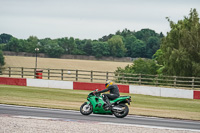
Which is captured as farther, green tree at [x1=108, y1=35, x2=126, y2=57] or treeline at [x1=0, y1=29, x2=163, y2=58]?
green tree at [x1=108, y1=35, x2=126, y2=57]

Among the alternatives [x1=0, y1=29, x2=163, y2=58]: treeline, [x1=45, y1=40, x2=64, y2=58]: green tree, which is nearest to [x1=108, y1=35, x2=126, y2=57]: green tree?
[x1=0, y1=29, x2=163, y2=58]: treeline

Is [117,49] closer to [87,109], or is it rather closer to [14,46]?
[14,46]

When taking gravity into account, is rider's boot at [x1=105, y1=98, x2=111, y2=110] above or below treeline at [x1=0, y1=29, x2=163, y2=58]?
below

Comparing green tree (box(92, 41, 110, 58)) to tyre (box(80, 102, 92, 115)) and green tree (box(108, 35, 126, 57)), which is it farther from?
tyre (box(80, 102, 92, 115))

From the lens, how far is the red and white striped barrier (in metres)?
30.6

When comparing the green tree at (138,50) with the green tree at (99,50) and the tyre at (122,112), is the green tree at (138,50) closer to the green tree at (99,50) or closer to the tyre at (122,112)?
the green tree at (99,50)

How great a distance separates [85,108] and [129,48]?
505 ft

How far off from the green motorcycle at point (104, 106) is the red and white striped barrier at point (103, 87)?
50.7ft

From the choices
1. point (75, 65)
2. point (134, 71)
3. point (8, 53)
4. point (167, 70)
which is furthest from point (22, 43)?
point (167, 70)

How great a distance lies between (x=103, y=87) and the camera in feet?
101

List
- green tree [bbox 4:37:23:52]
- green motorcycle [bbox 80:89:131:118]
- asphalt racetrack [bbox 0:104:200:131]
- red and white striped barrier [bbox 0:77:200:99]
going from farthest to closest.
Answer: green tree [bbox 4:37:23:52] < red and white striped barrier [bbox 0:77:200:99] < green motorcycle [bbox 80:89:131:118] < asphalt racetrack [bbox 0:104:200:131]

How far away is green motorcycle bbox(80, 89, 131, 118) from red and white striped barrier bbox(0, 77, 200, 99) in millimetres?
15446

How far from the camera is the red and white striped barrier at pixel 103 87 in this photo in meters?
30.6

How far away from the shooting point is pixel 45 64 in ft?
310
